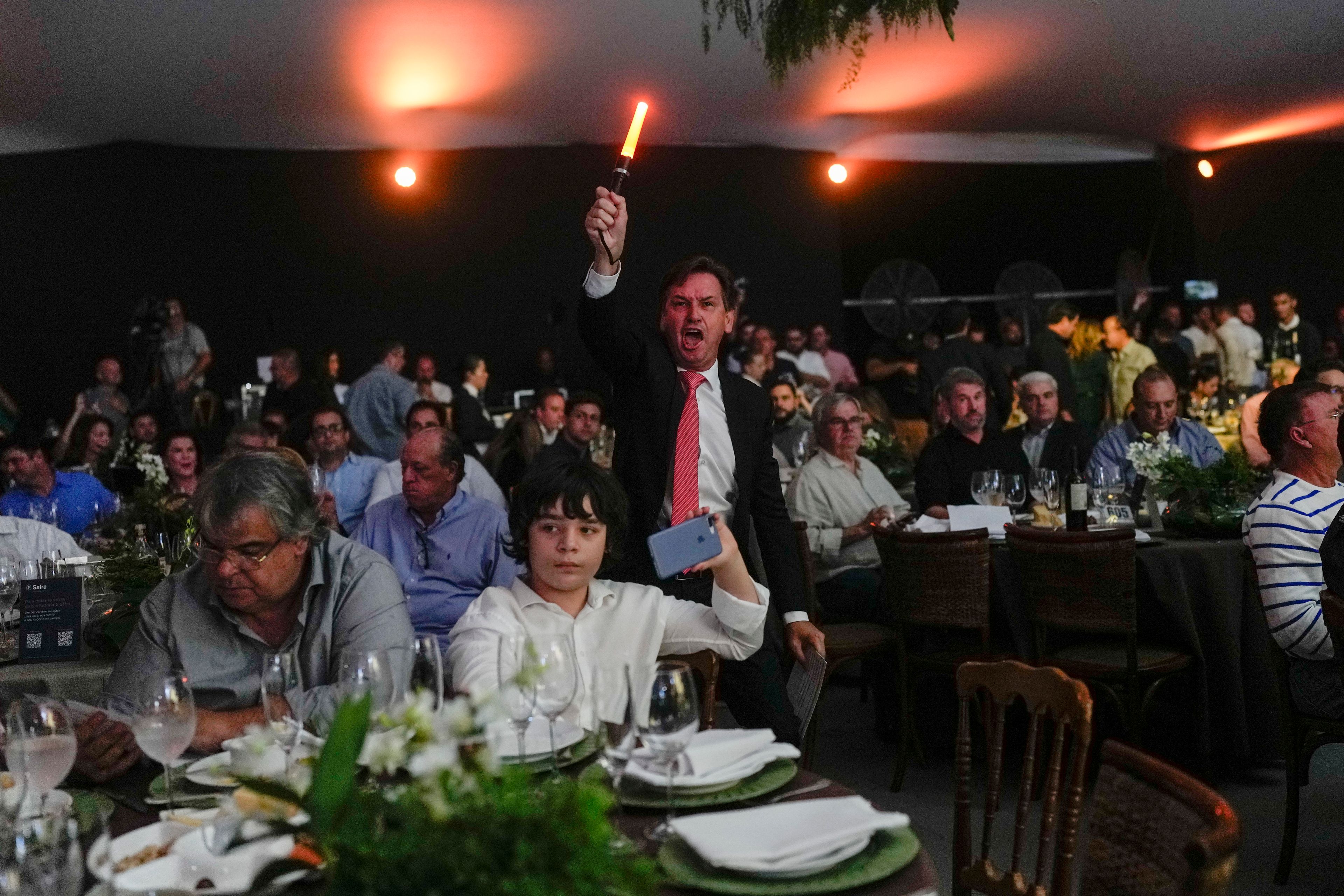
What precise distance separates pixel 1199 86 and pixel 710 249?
4.98 m

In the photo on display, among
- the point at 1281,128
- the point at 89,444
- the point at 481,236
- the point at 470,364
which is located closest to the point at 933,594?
the point at 89,444

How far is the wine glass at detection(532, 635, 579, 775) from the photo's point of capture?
5.88 ft

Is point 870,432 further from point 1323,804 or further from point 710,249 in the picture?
point 710,249

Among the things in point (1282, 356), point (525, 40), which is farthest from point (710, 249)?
point (1282, 356)

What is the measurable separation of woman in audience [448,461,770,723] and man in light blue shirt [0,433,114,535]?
11.4 feet

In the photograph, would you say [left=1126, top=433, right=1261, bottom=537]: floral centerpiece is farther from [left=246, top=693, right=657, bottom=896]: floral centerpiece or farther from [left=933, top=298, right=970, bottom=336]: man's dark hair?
[left=933, top=298, right=970, bottom=336]: man's dark hair

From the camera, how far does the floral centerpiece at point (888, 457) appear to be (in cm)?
692

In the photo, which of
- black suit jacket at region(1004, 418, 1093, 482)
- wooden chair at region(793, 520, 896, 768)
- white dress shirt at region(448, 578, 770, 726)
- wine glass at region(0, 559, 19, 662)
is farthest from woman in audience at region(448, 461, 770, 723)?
black suit jacket at region(1004, 418, 1093, 482)

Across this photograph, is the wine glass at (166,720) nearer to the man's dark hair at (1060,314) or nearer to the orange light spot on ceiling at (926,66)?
the orange light spot on ceiling at (926,66)

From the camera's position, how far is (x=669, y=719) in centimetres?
166

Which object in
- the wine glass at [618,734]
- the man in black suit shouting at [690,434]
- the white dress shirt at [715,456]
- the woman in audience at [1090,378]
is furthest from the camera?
the woman in audience at [1090,378]

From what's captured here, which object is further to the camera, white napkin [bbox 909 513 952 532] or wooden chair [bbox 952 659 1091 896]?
white napkin [bbox 909 513 952 532]

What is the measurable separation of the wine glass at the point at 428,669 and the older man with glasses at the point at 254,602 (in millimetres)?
545

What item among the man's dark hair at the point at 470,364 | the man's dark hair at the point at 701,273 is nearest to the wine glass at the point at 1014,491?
the man's dark hair at the point at 701,273
